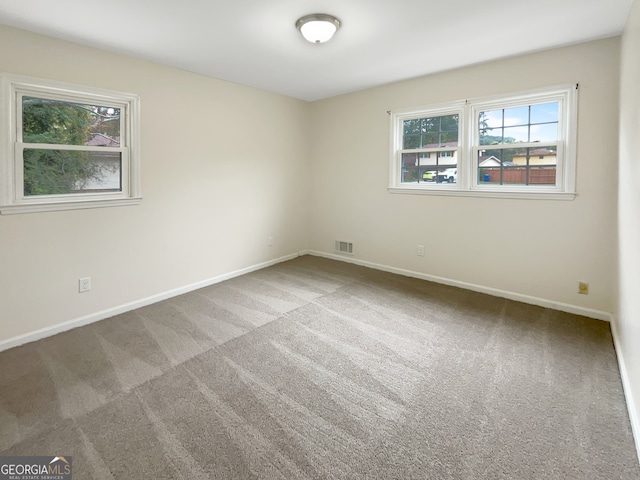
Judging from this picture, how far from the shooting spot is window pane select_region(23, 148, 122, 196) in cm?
276

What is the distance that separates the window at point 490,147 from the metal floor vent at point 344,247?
3.66ft

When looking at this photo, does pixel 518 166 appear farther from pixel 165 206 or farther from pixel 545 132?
pixel 165 206

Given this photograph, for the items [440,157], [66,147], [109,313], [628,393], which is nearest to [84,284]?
[109,313]

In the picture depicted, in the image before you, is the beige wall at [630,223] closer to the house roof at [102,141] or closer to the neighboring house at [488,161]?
the neighboring house at [488,161]

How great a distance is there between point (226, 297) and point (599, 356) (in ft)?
A: 10.9

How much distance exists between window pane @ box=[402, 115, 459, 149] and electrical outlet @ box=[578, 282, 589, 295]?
1.91 meters

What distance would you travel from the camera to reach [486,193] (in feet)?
12.0

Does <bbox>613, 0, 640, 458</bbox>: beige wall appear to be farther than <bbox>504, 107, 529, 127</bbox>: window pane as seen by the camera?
No

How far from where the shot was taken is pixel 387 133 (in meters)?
4.44

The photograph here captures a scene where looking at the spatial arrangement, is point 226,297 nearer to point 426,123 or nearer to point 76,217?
point 76,217

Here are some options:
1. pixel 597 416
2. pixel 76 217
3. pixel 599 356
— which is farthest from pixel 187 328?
pixel 599 356

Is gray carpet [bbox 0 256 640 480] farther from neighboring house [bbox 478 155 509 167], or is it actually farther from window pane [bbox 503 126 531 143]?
window pane [bbox 503 126 531 143]

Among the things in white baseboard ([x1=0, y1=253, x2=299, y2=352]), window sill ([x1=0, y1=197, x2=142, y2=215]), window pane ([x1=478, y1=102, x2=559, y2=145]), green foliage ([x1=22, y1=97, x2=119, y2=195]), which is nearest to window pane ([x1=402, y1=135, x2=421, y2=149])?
window pane ([x1=478, y1=102, x2=559, y2=145])

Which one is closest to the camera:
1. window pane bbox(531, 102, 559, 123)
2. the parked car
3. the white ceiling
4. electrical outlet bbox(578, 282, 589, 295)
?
the white ceiling
